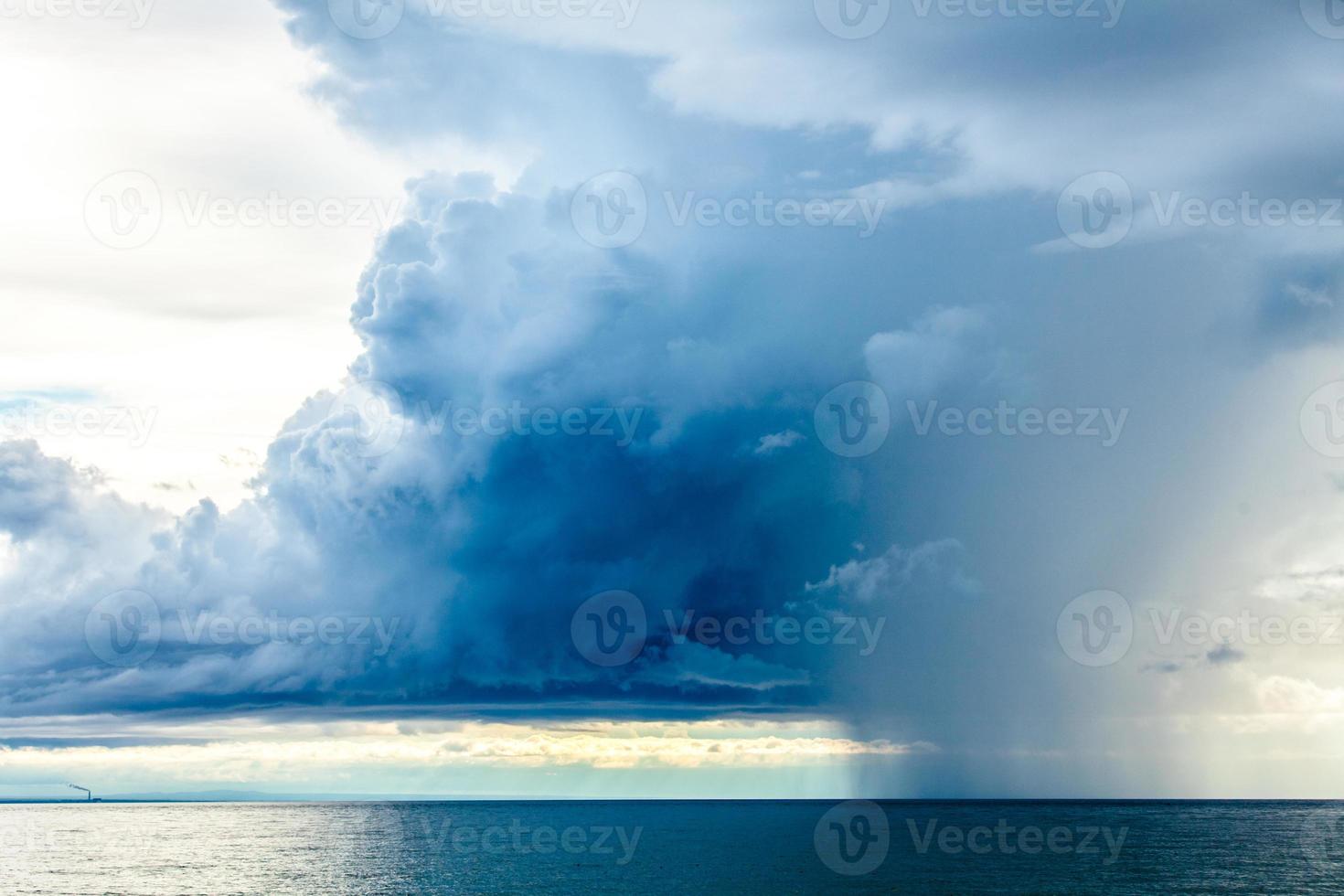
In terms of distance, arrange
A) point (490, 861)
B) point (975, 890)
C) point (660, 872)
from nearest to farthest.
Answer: point (975, 890)
point (660, 872)
point (490, 861)

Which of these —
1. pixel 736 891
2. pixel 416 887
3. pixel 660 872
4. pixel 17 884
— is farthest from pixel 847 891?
pixel 17 884

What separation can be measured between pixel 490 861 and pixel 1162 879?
110 m

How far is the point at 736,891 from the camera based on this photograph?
142875mm

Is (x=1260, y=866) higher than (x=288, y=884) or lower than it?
higher

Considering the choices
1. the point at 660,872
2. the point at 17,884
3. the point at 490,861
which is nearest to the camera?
the point at 17,884

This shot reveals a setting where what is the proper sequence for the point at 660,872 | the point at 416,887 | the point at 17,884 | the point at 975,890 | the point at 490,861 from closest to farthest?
the point at 975,890, the point at 416,887, the point at 17,884, the point at 660,872, the point at 490,861

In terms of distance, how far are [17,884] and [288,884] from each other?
40774 mm

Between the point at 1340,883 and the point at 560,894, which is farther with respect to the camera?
the point at 1340,883

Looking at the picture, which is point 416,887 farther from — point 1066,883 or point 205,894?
point 1066,883

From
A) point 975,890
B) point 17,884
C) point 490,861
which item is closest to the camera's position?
point 975,890

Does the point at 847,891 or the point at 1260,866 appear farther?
the point at 1260,866

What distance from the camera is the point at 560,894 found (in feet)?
460

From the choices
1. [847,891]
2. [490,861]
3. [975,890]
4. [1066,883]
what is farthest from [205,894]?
[1066,883]

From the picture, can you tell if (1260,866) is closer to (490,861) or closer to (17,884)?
(490,861)
